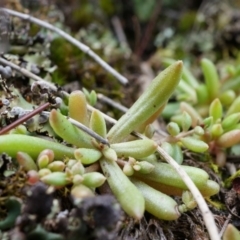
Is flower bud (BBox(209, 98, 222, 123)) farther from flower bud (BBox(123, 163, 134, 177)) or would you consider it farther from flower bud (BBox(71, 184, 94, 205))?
flower bud (BBox(71, 184, 94, 205))

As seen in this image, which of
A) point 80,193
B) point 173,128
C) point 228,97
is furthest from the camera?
point 228,97

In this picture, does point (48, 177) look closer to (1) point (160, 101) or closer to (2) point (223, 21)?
(1) point (160, 101)

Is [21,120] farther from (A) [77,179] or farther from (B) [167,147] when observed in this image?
(B) [167,147]

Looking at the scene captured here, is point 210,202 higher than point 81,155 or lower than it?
lower

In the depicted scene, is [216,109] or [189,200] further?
[216,109]

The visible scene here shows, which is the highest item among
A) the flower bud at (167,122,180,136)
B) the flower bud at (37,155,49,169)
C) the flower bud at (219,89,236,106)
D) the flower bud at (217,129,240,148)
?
the flower bud at (37,155,49,169)

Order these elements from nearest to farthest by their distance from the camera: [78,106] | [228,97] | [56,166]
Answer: [56,166]
[78,106]
[228,97]

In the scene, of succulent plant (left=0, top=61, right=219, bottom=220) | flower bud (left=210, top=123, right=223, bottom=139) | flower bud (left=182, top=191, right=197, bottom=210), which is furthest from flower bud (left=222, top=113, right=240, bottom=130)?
flower bud (left=182, top=191, right=197, bottom=210)

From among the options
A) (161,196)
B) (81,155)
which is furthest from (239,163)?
(81,155)

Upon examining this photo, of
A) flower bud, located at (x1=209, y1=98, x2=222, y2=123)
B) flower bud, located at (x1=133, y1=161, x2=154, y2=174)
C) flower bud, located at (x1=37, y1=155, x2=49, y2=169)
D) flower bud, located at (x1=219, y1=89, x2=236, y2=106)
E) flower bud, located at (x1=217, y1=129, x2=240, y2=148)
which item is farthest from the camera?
flower bud, located at (x1=219, y1=89, x2=236, y2=106)

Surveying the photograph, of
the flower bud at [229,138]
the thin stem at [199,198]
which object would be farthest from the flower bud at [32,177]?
the flower bud at [229,138]

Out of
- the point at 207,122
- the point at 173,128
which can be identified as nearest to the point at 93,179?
the point at 173,128
